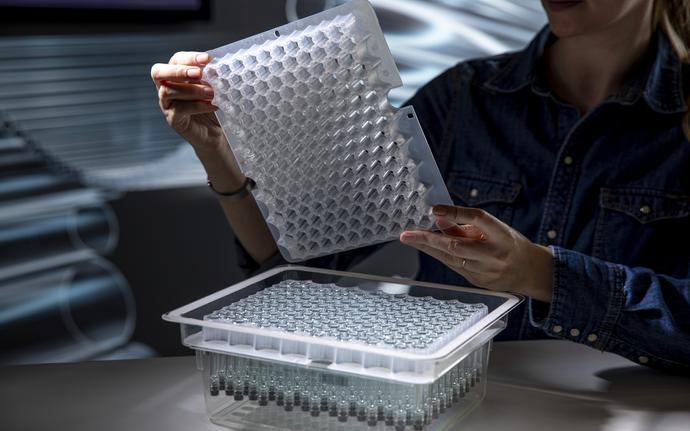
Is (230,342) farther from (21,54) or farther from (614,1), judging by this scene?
(21,54)

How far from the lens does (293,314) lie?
96 centimetres

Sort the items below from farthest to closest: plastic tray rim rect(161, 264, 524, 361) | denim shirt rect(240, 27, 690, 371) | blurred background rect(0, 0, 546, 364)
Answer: blurred background rect(0, 0, 546, 364) → denim shirt rect(240, 27, 690, 371) → plastic tray rim rect(161, 264, 524, 361)

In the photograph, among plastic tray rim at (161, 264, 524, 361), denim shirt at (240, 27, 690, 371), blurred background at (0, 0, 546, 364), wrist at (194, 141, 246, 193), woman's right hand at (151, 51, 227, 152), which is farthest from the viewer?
blurred background at (0, 0, 546, 364)

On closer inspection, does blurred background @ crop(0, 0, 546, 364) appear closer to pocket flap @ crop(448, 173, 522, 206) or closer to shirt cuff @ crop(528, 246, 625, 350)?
pocket flap @ crop(448, 173, 522, 206)

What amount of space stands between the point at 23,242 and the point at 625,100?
159 centimetres

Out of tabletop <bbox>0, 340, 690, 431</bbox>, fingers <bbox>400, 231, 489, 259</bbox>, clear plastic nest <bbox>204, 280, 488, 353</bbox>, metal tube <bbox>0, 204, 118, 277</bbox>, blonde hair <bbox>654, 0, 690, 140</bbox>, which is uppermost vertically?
blonde hair <bbox>654, 0, 690, 140</bbox>

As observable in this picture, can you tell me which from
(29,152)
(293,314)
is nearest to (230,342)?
(293,314)

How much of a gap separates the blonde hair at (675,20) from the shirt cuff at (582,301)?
0.52 metres

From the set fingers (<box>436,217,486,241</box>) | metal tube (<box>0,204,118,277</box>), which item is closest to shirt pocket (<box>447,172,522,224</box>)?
fingers (<box>436,217,486,241</box>)

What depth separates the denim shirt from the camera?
4.51 feet

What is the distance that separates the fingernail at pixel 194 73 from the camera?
1.03m

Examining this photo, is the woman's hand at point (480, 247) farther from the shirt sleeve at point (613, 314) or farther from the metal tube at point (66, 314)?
the metal tube at point (66, 314)

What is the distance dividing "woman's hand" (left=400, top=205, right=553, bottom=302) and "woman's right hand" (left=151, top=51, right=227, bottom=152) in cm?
33

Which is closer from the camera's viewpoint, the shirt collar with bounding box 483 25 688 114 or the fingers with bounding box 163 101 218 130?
the fingers with bounding box 163 101 218 130
